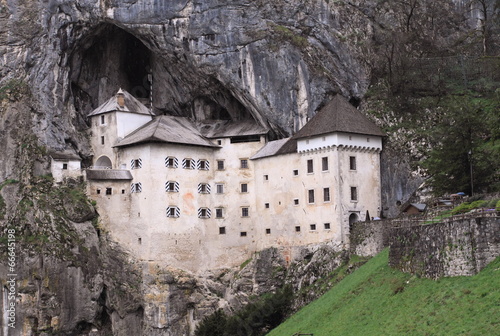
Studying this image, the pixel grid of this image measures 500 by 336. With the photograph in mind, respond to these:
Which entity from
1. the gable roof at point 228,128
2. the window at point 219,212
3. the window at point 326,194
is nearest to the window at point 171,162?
the gable roof at point 228,128

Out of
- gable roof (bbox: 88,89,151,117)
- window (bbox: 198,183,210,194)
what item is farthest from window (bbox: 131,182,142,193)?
gable roof (bbox: 88,89,151,117)

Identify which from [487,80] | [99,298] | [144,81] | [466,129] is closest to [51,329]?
[99,298]

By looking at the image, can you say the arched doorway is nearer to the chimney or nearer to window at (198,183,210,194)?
the chimney

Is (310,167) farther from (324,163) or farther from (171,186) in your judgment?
(171,186)

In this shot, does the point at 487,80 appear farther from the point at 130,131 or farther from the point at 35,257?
the point at 35,257

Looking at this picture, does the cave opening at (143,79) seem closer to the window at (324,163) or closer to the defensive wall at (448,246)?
the window at (324,163)

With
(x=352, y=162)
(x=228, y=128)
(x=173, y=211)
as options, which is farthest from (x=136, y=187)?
(x=352, y=162)

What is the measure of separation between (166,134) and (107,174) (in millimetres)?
6994

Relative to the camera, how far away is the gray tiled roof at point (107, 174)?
277ft

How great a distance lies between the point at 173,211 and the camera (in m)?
84.7

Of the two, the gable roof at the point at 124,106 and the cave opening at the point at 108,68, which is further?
the cave opening at the point at 108,68

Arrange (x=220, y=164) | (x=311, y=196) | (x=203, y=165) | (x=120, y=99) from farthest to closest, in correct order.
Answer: (x=120, y=99) → (x=220, y=164) → (x=203, y=165) → (x=311, y=196)

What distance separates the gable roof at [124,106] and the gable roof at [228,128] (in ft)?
20.6

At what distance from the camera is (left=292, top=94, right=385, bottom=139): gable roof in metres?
79.4
